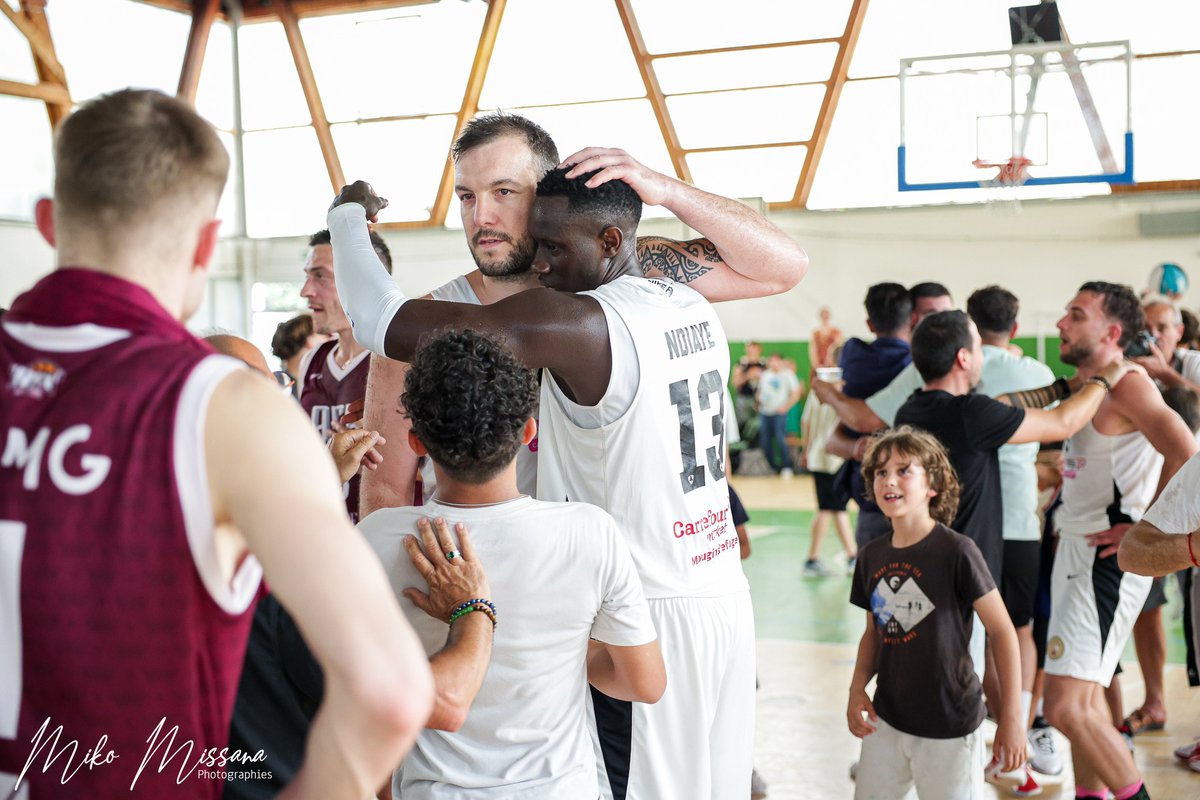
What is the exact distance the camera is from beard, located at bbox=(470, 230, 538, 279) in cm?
265

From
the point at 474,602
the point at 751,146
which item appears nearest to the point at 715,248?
the point at 474,602

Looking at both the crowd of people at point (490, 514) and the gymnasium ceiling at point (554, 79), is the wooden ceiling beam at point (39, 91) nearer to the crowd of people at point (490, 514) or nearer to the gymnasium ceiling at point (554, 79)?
the gymnasium ceiling at point (554, 79)

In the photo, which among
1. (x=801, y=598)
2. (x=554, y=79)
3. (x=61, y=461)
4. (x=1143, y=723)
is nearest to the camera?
(x=61, y=461)

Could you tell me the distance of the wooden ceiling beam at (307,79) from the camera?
1595 cm

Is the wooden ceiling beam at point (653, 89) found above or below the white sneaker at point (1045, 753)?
above

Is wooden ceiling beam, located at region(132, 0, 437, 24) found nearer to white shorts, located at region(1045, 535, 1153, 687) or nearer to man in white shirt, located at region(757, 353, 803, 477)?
man in white shirt, located at region(757, 353, 803, 477)

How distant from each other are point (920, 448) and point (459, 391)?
7.50 ft

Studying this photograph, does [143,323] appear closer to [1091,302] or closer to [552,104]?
[1091,302]

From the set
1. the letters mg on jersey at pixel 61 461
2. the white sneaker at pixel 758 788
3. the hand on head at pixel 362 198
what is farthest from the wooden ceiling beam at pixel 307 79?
the letters mg on jersey at pixel 61 461

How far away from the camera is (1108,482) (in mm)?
4410

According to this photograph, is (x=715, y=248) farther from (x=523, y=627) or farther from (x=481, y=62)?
(x=481, y=62)

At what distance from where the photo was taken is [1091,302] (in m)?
4.43

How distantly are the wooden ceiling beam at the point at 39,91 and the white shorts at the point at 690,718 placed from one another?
1419 centimetres

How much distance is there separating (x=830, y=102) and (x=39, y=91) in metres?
10.2
